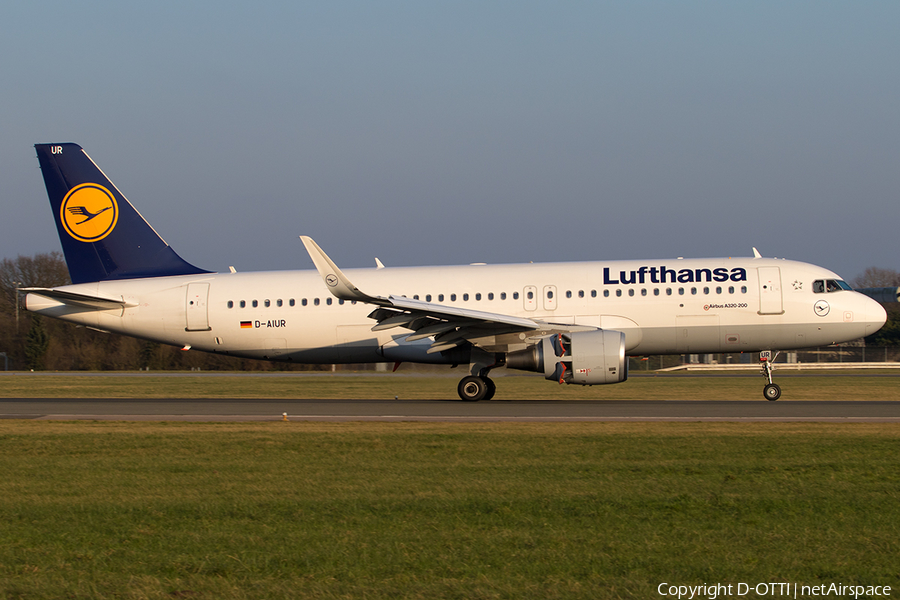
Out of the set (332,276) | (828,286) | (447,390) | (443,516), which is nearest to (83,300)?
(332,276)

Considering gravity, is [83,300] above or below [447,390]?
above

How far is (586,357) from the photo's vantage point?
20.6 metres

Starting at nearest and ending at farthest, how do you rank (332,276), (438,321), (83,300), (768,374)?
(332,276) → (438,321) → (768,374) → (83,300)

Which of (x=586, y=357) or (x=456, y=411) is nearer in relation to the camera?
(x=456, y=411)

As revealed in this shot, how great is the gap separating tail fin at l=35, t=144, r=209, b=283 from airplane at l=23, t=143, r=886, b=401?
31 millimetres

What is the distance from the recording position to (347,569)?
19.4 feet

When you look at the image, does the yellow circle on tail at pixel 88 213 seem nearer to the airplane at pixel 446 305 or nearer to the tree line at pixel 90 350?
the airplane at pixel 446 305

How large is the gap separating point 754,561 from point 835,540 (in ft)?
3.44

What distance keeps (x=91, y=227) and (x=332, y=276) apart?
919 cm

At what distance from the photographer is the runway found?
1723cm

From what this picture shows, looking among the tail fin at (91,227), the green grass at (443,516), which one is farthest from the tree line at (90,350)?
the green grass at (443,516)

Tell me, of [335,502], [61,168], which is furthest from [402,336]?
[335,502]

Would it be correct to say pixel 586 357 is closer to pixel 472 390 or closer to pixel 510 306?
pixel 510 306

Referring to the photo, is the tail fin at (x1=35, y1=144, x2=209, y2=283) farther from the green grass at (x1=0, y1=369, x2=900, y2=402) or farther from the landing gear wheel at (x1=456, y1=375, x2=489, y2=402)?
the landing gear wheel at (x1=456, y1=375, x2=489, y2=402)
